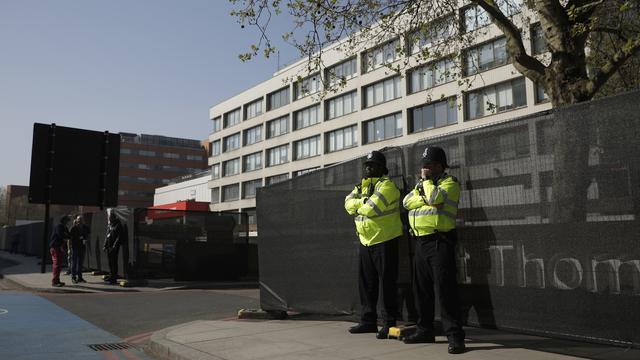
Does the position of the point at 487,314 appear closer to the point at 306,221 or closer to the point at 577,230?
the point at 577,230

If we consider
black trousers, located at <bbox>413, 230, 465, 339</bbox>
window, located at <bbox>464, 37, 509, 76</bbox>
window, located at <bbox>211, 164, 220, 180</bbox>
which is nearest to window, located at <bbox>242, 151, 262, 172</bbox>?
window, located at <bbox>211, 164, 220, 180</bbox>

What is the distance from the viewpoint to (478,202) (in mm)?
4824

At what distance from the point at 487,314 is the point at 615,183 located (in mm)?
1675

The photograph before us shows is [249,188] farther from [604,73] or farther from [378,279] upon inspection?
[378,279]

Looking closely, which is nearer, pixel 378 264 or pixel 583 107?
pixel 583 107

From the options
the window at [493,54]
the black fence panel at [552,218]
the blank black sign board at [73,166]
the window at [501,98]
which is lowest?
the black fence panel at [552,218]

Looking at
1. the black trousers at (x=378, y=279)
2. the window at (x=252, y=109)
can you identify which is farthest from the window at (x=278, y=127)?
the black trousers at (x=378, y=279)

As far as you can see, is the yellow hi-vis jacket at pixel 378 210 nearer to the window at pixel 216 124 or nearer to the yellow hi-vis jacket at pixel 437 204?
the yellow hi-vis jacket at pixel 437 204

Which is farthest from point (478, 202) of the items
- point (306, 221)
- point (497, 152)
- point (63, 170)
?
point (63, 170)

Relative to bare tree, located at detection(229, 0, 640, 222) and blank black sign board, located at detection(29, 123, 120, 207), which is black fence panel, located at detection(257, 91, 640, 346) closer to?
bare tree, located at detection(229, 0, 640, 222)

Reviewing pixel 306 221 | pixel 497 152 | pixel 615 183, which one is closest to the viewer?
pixel 615 183

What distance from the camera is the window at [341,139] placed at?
158ft

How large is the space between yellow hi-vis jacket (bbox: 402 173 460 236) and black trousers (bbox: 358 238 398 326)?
73cm

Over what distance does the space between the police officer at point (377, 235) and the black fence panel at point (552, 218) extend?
0.32 m
